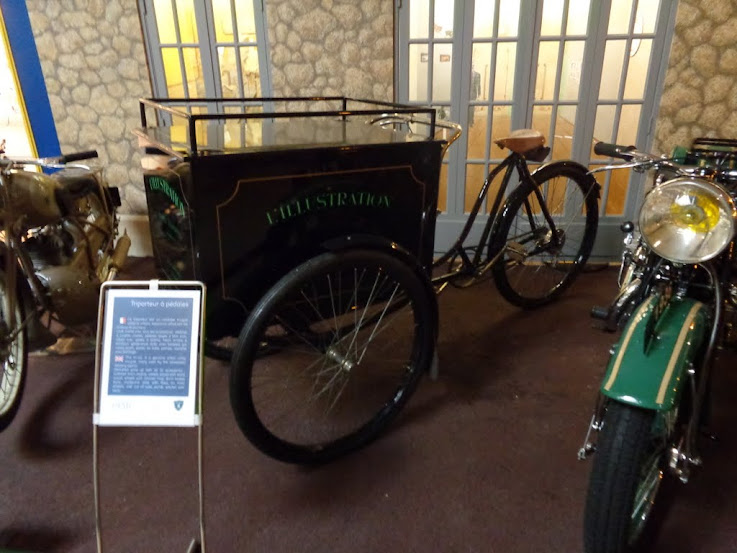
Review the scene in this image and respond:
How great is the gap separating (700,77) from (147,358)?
135 inches

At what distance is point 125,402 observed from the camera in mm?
1326

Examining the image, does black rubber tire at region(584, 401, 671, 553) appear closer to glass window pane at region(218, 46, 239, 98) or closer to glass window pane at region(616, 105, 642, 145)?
glass window pane at region(616, 105, 642, 145)

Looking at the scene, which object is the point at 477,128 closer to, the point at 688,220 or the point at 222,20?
the point at 222,20

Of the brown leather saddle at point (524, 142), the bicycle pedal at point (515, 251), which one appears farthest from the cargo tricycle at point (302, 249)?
the brown leather saddle at point (524, 142)

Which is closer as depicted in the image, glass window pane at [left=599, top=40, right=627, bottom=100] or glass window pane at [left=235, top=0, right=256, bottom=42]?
glass window pane at [left=599, top=40, right=627, bottom=100]

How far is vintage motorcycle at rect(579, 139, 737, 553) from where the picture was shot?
136 cm

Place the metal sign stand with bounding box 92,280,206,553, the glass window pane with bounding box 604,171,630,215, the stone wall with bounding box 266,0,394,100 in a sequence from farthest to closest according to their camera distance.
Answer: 1. the glass window pane with bounding box 604,171,630,215
2. the stone wall with bounding box 266,0,394,100
3. the metal sign stand with bounding box 92,280,206,553

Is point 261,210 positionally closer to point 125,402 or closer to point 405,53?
point 125,402

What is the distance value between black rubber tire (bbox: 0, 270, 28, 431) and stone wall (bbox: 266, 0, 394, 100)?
212cm

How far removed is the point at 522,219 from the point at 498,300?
26.5 inches

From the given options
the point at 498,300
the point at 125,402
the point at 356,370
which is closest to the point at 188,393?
the point at 125,402

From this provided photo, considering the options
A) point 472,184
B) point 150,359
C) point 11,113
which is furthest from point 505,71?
point 11,113

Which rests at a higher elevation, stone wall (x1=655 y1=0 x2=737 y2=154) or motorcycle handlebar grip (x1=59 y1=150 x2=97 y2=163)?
stone wall (x1=655 y1=0 x2=737 y2=154)

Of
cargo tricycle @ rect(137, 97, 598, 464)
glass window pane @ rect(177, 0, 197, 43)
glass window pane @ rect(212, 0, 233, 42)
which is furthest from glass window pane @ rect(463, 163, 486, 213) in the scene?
glass window pane @ rect(177, 0, 197, 43)
